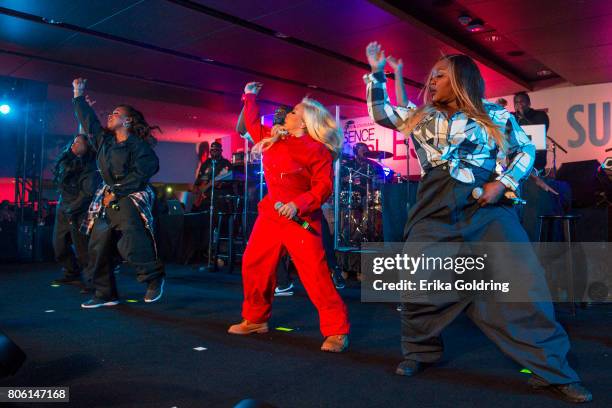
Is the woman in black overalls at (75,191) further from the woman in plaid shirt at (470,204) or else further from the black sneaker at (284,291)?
the woman in plaid shirt at (470,204)

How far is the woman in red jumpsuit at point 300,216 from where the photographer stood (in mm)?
3229

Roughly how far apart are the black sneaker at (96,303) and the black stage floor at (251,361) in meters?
0.09

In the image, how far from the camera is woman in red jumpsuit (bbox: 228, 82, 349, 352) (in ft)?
10.6

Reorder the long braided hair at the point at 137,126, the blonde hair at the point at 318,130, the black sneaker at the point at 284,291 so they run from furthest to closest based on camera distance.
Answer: the black sneaker at the point at 284,291
the long braided hair at the point at 137,126
the blonde hair at the point at 318,130

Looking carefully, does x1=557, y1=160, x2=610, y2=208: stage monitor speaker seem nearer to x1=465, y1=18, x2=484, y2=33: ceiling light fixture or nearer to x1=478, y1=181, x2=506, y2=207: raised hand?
→ x1=465, y1=18, x2=484, y2=33: ceiling light fixture

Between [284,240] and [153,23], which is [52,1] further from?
[284,240]

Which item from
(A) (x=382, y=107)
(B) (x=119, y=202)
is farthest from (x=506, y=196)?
(B) (x=119, y=202)

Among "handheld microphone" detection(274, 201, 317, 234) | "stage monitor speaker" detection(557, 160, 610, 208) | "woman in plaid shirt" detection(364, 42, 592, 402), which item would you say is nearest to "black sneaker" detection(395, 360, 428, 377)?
"woman in plaid shirt" detection(364, 42, 592, 402)

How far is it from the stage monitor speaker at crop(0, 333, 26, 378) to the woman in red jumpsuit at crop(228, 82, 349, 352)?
1.60m

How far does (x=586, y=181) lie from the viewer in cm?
905

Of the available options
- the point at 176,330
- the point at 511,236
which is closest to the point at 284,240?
the point at 176,330

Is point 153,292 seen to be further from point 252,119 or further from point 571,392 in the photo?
point 571,392

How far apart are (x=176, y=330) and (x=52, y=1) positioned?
609 centimetres

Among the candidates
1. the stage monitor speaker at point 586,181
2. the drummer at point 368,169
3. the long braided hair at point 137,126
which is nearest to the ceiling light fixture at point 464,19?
the drummer at point 368,169
